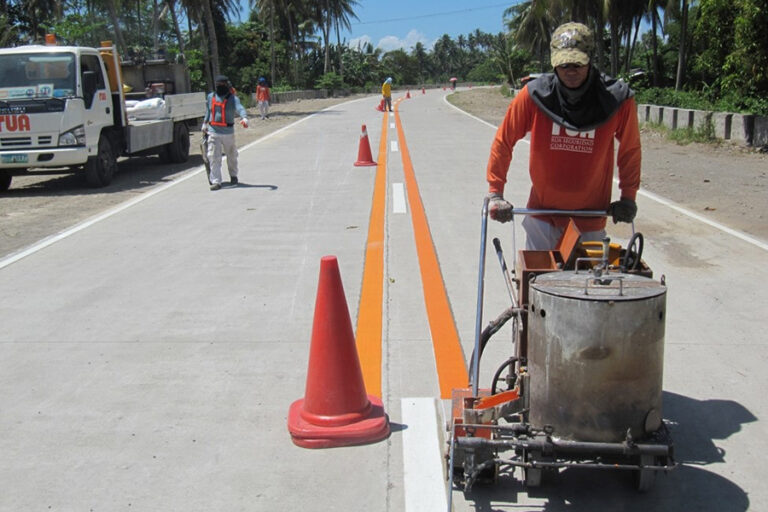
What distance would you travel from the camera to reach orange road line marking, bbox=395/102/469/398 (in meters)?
5.00

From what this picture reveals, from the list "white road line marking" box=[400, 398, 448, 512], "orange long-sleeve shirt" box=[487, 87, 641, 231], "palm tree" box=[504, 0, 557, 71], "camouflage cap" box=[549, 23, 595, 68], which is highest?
"palm tree" box=[504, 0, 557, 71]

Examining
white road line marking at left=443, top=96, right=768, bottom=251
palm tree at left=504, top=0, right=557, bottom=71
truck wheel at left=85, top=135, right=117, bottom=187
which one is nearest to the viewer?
white road line marking at left=443, top=96, right=768, bottom=251

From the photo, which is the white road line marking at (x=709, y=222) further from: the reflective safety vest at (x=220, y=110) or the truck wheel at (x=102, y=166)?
the truck wheel at (x=102, y=166)

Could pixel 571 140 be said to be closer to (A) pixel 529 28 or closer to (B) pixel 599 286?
(B) pixel 599 286

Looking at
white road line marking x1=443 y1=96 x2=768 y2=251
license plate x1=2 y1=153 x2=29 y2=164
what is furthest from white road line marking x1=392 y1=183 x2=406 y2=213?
license plate x1=2 y1=153 x2=29 y2=164

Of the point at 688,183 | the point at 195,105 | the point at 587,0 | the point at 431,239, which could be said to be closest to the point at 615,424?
the point at 431,239

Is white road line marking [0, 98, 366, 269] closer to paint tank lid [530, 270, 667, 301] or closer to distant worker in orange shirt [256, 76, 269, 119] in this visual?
Result: paint tank lid [530, 270, 667, 301]

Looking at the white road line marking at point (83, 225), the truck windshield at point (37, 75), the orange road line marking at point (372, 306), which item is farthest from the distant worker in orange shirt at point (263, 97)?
the orange road line marking at point (372, 306)

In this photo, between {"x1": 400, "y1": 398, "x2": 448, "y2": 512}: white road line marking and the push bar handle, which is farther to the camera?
the push bar handle

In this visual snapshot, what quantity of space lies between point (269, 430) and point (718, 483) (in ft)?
7.47

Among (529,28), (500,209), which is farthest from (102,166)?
(529,28)

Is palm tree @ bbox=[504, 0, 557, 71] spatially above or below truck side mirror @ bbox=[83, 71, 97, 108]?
above

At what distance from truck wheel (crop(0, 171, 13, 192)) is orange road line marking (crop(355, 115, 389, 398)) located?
7356 mm

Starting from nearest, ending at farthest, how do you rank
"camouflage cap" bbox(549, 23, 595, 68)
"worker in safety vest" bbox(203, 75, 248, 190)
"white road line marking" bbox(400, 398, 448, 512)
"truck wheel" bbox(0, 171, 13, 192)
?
1. "white road line marking" bbox(400, 398, 448, 512)
2. "camouflage cap" bbox(549, 23, 595, 68)
3. "worker in safety vest" bbox(203, 75, 248, 190)
4. "truck wheel" bbox(0, 171, 13, 192)
